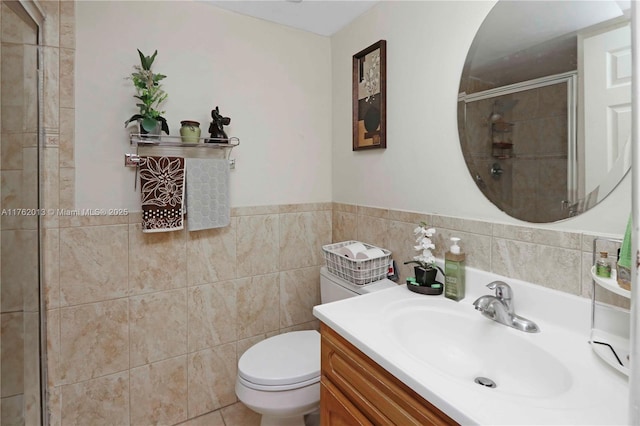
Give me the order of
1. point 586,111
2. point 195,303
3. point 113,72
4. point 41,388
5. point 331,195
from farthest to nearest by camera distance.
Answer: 1. point 331,195
2. point 195,303
3. point 113,72
4. point 41,388
5. point 586,111

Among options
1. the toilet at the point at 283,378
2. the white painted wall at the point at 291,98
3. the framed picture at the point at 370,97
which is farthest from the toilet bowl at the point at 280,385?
the framed picture at the point at 370,97

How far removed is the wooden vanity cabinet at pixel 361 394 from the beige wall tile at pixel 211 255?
2.77ft

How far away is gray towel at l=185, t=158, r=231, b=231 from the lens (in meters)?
1.55

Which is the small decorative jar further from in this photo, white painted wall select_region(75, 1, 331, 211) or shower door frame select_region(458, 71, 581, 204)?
shower door frame select_region(458, 71, 581, 204)

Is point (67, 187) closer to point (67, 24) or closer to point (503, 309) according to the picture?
point (67, 24)

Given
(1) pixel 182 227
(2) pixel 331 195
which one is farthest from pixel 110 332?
(2) pixel 331 195

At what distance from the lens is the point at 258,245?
1815 mm

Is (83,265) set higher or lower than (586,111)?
lower

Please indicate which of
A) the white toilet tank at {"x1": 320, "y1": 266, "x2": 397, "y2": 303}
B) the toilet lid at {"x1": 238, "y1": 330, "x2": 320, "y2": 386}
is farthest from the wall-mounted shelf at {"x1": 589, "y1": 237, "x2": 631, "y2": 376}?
the toilet lid at {"x1": 238, "y1": 330, "x2": 320, "y2": 386}

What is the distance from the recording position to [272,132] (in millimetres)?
1825

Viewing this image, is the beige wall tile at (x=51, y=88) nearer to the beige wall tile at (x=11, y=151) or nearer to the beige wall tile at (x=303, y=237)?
the beige wall tile at (x=11, y=151)

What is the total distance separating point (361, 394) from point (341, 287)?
0.70 m

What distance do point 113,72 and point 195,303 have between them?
116 centimetres

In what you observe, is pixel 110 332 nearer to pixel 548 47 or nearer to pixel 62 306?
pixel 62 306
